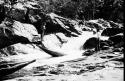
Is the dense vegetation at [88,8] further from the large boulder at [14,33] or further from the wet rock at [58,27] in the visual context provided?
the large boulder at [14,33]

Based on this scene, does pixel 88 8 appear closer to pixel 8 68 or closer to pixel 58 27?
pixel 58 27

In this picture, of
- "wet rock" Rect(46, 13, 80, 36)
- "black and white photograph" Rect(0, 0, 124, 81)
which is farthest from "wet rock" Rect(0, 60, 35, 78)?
"wet rock" Rect(46, 13, 80, 36)

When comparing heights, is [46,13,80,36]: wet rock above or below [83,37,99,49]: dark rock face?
above

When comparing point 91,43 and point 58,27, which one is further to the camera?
point 58,27

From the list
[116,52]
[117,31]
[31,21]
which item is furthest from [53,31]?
[116,52]

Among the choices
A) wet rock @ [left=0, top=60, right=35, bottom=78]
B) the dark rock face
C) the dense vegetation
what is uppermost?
the dense vegetation

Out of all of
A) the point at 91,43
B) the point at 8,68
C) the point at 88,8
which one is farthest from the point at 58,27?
the point at 8,68

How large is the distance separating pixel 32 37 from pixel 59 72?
9.72 meters

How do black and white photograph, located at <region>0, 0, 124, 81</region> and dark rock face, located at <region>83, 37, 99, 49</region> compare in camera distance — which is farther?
dark rock face, located at <region>83, 37, 99, 49</region>

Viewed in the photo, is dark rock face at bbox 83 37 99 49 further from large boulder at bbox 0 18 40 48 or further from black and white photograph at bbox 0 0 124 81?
large boulder at bbox 0 18 40 48

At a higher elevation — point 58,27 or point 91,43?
point 58,27

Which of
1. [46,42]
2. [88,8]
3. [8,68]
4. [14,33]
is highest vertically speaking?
[88,8]

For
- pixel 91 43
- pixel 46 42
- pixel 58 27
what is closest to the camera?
pixel 91 43

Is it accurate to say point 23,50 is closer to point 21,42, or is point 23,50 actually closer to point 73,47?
point 21,42
